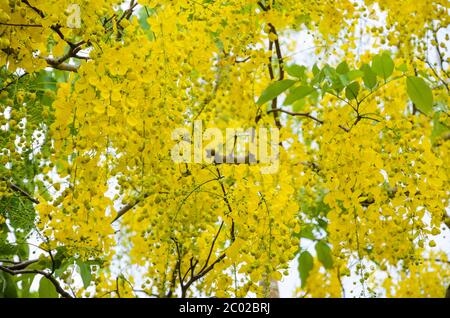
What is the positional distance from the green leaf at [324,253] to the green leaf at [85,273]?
138cm

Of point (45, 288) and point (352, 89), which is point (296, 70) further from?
point (45, 288)

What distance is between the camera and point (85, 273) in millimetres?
2227

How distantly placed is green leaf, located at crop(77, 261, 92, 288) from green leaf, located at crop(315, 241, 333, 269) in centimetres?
138

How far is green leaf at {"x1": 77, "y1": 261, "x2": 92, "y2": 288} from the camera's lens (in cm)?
222

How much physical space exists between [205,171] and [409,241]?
2.53 feet

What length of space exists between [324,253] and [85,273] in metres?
1.45

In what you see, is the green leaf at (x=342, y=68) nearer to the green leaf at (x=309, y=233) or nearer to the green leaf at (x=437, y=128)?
the green leaf at (x=437, y=128)

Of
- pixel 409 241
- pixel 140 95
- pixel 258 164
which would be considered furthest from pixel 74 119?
pixel 409 241

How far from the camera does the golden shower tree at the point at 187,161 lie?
2006 mm

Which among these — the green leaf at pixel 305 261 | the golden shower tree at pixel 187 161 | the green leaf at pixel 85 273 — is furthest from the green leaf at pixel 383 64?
the green leaf at pixel 305 261

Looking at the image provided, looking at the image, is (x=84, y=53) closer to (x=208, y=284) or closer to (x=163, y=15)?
(x=163, y=15)

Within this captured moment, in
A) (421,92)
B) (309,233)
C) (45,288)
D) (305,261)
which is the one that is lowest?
(45,288)

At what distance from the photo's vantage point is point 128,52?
1.97m

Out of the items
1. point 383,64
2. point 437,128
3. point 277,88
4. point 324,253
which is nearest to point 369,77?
point 383,64
